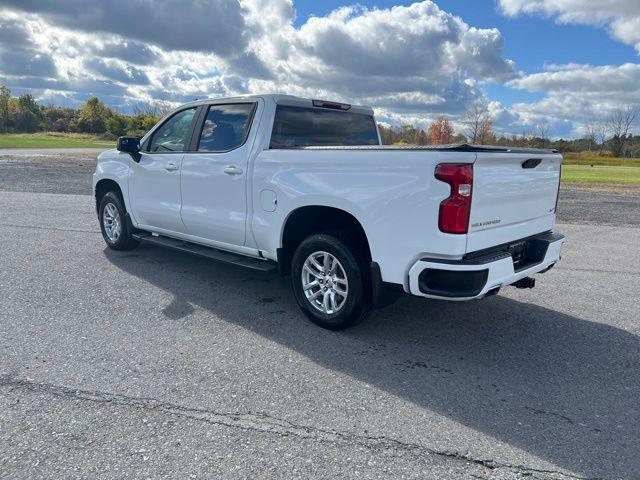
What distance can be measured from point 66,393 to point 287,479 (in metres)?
1.65

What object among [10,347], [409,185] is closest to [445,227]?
[409,185]

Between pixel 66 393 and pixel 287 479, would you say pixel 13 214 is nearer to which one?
pixel 66 393

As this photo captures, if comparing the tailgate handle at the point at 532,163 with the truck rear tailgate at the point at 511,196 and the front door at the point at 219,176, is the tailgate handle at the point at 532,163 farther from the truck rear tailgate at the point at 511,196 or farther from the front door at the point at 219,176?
the front door at the point at 219,176

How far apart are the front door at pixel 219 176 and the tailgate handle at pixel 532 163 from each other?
244cm

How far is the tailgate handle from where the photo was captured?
3.94m

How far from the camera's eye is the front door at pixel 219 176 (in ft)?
15.9

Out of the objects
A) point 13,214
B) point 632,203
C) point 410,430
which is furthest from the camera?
point 632,203

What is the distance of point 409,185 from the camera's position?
3488 millimetres

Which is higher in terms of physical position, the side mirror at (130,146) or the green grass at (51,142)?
the side mirror at (130,146)

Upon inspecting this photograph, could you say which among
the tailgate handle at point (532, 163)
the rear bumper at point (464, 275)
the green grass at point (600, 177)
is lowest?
the green grass at point (600, 177)

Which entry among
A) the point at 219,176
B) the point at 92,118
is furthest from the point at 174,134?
the point at 92,118

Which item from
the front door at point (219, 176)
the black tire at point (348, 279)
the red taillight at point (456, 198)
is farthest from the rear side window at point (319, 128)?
the red taillight at point (456, 198)

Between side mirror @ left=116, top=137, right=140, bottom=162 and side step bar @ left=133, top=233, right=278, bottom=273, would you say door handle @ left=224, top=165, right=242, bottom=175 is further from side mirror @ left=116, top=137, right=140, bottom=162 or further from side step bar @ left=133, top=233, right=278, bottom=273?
side mirror @ left=116, top=137, right=140, bottom=162

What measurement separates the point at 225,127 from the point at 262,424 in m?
3.21
